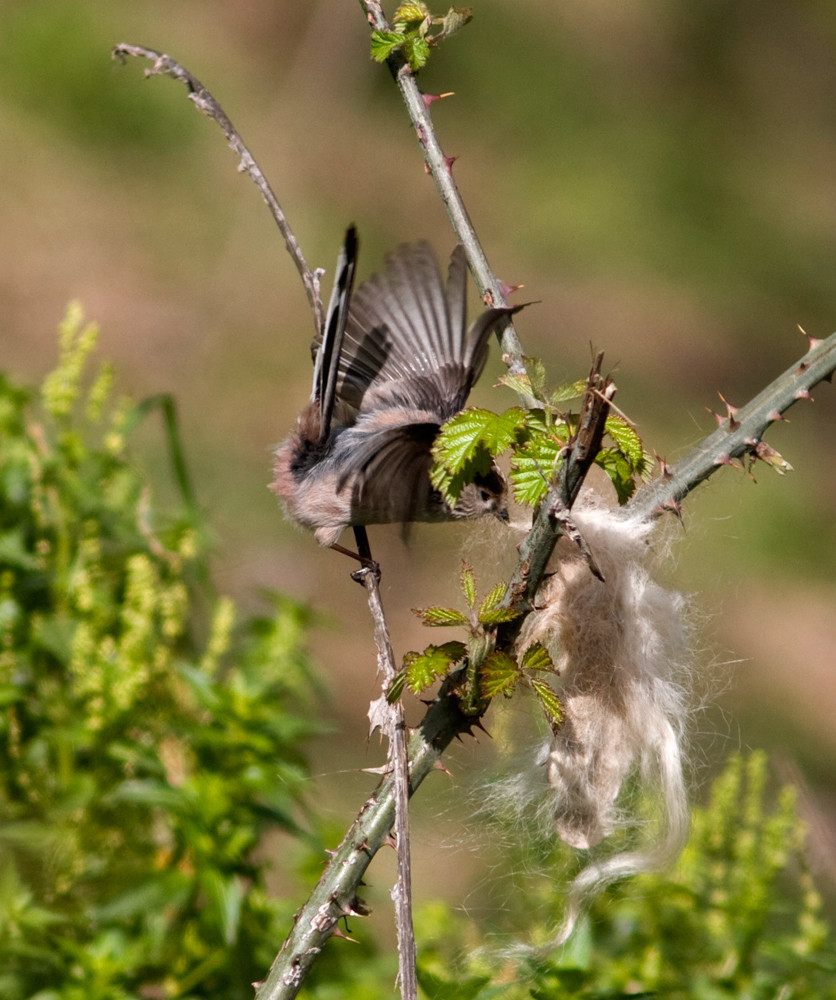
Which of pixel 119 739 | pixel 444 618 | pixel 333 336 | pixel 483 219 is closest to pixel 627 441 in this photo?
pixel 444 618

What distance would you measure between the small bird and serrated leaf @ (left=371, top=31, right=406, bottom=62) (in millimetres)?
289

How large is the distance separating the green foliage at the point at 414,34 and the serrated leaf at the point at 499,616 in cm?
62

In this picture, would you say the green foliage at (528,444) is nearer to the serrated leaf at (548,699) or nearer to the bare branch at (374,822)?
the bare branch at (374,822)

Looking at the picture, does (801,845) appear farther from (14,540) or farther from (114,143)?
(114,143)

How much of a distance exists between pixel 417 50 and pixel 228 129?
0.73ft

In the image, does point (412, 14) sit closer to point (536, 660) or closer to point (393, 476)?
point (393, 476)

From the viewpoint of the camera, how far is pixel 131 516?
93.6 inches

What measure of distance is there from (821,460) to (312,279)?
5.54 m

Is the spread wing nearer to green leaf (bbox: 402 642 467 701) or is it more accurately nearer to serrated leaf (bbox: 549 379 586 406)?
serrated leaf (bbox: 549 379 586 406)

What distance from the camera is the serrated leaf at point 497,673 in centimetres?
103

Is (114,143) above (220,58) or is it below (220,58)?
below

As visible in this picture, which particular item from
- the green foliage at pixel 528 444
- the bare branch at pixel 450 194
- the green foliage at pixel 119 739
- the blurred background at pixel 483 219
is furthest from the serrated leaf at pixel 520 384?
the blurred background at pixel 483 219

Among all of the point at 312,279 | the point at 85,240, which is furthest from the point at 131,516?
the point at 85,240

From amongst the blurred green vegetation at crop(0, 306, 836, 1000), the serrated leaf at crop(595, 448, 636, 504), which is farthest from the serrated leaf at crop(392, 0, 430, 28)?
the blurred green vegetation at crop(0, 306, 836, 1000)
